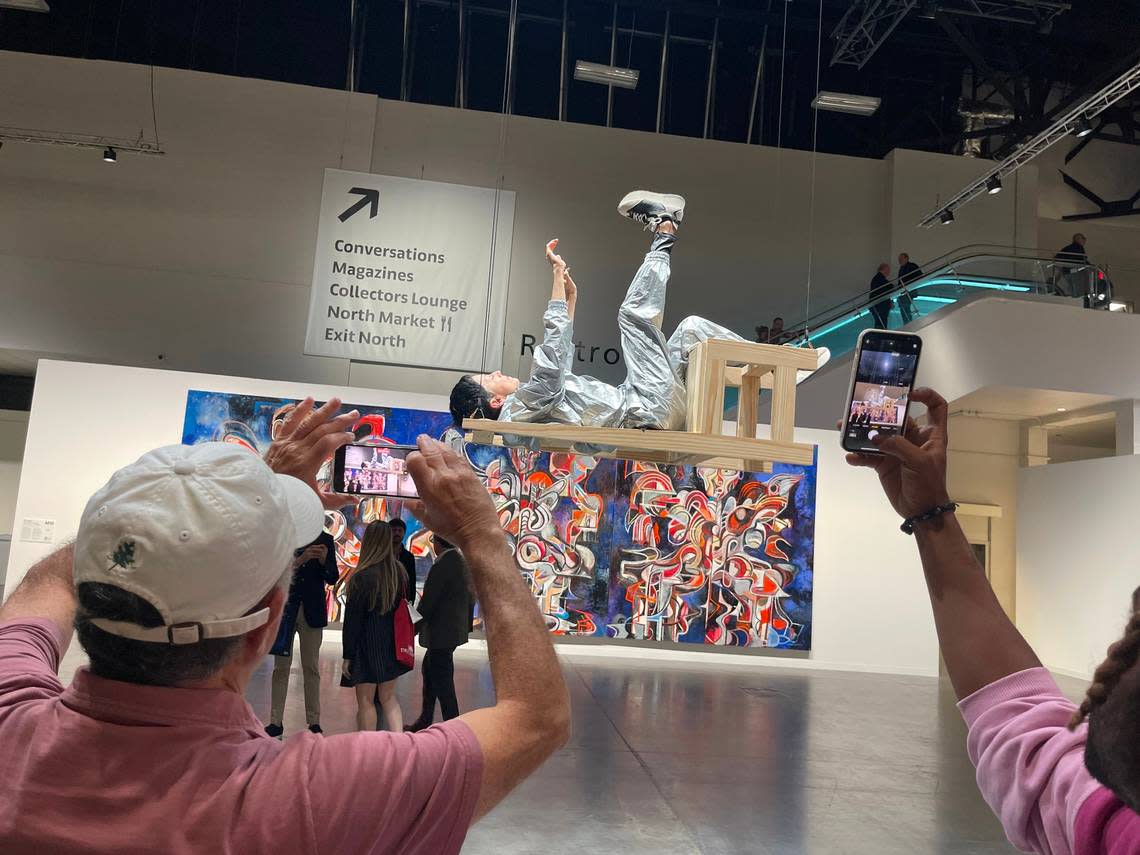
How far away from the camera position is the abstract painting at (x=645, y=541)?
9391 millimetres

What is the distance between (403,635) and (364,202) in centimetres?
555

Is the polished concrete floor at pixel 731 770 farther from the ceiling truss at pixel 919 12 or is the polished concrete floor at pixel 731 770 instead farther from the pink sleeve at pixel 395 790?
the ceiling truss at pixel 919 12

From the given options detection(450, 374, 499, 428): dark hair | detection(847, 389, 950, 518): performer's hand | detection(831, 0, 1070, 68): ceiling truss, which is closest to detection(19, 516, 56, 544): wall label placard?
detection(450, 374, 499, 428): dark hair

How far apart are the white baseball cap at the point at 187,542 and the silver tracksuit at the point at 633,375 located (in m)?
2.45

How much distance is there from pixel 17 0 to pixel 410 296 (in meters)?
5.96

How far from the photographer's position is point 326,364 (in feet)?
39.6

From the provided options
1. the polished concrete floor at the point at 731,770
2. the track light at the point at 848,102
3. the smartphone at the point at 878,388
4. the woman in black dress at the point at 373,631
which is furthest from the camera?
the track light at the point at 848,102

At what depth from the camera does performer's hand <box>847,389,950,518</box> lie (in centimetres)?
126

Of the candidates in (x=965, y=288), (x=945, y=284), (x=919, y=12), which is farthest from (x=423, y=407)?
(x=919, y=12)

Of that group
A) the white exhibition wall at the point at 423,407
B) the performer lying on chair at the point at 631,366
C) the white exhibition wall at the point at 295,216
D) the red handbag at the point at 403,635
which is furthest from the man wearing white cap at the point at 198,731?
the white exhibition wall at the point at 295,216

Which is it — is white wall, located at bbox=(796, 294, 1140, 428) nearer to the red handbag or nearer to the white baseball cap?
the red handbag

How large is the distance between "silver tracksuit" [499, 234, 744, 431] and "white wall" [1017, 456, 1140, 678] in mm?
7805

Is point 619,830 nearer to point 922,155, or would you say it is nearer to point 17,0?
point 17,0

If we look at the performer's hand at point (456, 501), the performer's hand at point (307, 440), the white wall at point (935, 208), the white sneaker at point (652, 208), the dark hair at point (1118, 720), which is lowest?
the dark hair at point (1118, 720)
